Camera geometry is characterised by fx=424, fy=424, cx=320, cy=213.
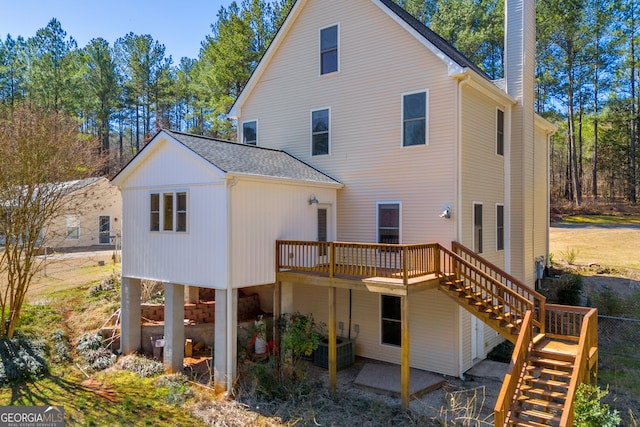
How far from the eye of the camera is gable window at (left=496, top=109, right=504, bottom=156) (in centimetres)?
1345

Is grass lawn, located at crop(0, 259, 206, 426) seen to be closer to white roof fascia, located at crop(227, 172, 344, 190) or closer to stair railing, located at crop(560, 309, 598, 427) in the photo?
white roof fascia, located at crop(227, 172, 344, 190)

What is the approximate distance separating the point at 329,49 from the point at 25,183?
9792 millimetres

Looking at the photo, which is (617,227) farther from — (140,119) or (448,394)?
(140,119)

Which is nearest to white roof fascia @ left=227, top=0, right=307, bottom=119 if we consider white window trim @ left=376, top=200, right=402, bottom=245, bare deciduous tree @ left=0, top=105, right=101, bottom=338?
bare deciduous tree @ left=0, top=105, right=101, bottom=338

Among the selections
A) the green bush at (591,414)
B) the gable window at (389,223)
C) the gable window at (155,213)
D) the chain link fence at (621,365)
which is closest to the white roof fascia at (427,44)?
the gable window at (389,223)

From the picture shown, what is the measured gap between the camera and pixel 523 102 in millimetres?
14000

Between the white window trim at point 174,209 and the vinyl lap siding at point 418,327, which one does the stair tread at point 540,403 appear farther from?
the white window trim at point 174,209

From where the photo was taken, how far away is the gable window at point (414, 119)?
11.7 metres

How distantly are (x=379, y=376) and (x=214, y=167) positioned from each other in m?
6.78

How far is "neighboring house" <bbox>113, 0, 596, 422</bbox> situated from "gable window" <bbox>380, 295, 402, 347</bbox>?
4cm

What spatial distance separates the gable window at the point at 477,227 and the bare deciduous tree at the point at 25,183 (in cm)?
1235

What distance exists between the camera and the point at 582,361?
807 cm

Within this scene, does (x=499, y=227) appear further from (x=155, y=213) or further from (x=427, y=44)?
(x=155, y=213)

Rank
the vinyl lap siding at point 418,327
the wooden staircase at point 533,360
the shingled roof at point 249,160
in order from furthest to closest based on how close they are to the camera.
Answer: the vinyl lap siding at point 418,327 < the shingled roof at point 249,160 < the wooden staircase at point 533,360
